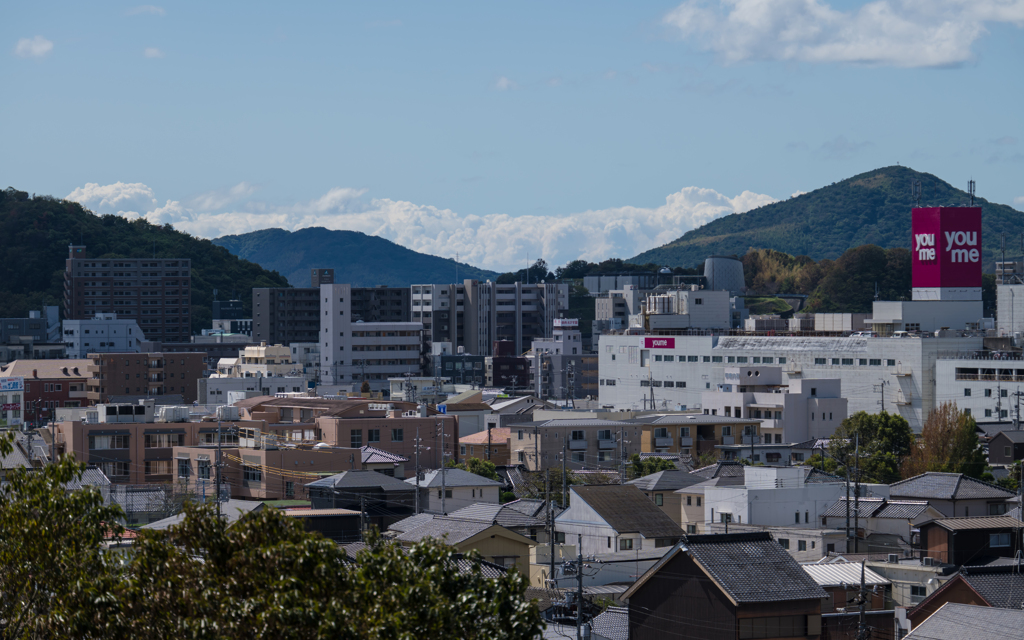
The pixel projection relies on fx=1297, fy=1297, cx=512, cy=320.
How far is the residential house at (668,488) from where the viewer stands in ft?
122

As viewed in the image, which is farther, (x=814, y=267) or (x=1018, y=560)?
(x=814, y=267)

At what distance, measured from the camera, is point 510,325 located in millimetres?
120500

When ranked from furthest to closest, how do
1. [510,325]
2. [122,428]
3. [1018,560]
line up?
[510,325] < [122,428] < [1018,560]

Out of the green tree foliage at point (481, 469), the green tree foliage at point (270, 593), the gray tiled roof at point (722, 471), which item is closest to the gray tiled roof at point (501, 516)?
the gray tiled roof at point (722, 471)

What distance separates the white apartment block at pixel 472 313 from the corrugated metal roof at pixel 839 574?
92.4 m

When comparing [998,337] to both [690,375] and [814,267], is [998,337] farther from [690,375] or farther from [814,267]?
[814,267]

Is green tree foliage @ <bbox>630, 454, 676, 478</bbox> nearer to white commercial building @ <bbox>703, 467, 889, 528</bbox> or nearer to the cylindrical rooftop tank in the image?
white commercial building @ <bbox>703, 467, 889, 528</bbox>

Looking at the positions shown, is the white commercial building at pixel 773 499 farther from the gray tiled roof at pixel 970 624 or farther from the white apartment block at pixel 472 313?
the white apartment block at pixel 472 313

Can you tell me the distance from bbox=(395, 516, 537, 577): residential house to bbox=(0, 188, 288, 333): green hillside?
10390 centimetres

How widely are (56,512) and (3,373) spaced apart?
7196 centimetres

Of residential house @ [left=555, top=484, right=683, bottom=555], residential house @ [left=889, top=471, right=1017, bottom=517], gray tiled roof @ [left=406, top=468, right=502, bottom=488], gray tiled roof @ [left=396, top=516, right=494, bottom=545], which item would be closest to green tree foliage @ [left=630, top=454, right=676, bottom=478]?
gray tiled roof @ [left=406, top=468, right=502, bottom=488]

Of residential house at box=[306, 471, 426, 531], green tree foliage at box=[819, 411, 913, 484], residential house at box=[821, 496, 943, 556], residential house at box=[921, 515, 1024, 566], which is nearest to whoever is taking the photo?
residential house at box=[921, 515, 1024, 566]

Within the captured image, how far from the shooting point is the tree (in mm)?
46844

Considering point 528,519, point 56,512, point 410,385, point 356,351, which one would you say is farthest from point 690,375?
point 56,512
